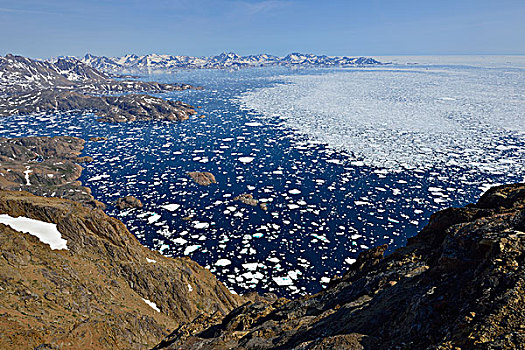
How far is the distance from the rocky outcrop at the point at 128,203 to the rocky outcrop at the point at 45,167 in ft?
9.02

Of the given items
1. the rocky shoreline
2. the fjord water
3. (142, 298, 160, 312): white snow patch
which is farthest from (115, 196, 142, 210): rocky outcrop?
(142, 298, 160, 312): white snow patch

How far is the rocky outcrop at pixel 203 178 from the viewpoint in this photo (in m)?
53.5

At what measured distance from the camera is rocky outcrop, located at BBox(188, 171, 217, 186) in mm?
53484

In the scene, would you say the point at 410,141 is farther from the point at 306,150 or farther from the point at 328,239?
the point at 328,239

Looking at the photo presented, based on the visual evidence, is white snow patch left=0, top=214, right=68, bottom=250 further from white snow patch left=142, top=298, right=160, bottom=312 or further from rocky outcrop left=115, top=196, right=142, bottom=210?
rocky outcrop left=115, top=196, right=142, bottom=210

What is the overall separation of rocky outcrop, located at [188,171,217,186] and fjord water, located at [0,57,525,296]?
4.41ft

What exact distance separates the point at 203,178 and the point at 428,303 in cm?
4879

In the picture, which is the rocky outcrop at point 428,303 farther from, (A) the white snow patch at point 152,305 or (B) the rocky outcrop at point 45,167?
(B) the rocky outcrop at point 45,167

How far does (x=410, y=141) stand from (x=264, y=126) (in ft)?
143

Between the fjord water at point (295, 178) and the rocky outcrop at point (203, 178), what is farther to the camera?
the rocky outcrop at point (203, 178)

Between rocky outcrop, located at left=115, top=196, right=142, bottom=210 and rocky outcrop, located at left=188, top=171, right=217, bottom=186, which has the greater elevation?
rocky outcrop, located at left=188, top=171, right=217, bottom=186

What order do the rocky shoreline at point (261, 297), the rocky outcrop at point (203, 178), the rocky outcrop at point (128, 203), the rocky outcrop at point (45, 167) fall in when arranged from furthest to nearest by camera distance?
the rocky outcrop at point (203, 178) < the rocky outcrop at point (45, 167) < the rocky outcrop at point (128, 203) < the rocky shoreline at point (261, 297)

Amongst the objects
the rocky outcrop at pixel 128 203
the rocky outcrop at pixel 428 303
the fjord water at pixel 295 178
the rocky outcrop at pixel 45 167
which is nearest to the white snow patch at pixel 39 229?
the rocky outcrop at pixel 428 303

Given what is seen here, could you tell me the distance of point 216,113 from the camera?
392 ft
